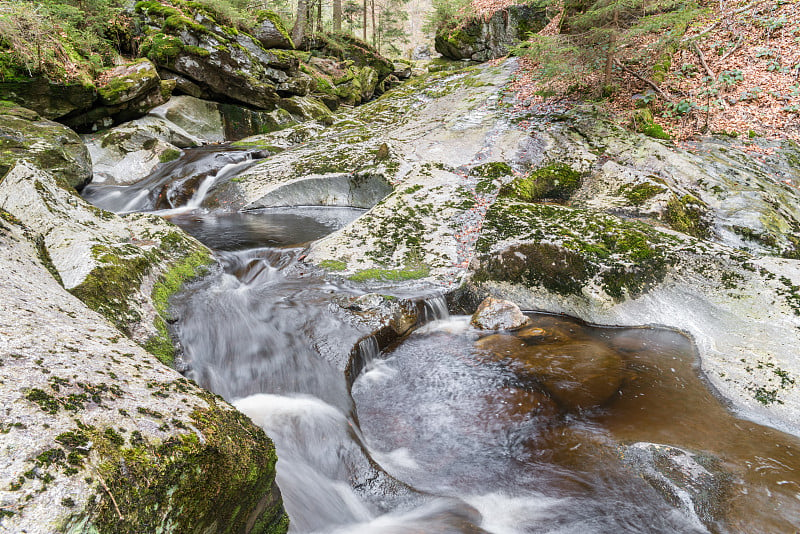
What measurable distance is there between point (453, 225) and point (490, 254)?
44.1 inches

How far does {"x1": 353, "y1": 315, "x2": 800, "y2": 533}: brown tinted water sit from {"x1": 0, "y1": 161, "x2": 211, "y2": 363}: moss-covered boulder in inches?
103

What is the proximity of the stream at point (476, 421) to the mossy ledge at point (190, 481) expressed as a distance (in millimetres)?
1069

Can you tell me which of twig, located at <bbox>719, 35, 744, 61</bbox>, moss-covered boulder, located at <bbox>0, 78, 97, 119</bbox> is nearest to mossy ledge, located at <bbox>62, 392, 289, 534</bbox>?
moss-covered boulder, located at <bbox>0, 78, 97, 119</bbox>

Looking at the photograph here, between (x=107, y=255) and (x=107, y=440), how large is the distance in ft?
11.7

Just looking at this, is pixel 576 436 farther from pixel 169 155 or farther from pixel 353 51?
pixel 353 51

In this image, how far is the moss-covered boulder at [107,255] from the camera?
3762mm

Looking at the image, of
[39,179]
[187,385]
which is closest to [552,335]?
[187,385]

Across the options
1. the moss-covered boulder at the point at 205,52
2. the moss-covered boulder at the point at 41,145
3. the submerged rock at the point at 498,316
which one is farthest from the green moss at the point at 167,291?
the moss-covered boulder at the point at 205,52

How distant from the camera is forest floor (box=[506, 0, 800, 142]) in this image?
864 cm

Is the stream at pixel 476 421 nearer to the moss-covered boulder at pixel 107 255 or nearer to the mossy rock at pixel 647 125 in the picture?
the moss-covered boulder at pixel 107 255

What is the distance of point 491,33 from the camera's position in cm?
2041

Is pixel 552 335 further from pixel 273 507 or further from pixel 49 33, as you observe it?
pixel 49 33

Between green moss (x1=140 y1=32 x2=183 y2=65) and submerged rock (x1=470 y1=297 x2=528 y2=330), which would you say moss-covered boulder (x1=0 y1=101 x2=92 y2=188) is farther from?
submerged rock (x1=470 y1=297 x2=528 y2=330)

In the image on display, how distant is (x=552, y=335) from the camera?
17.9 feet
